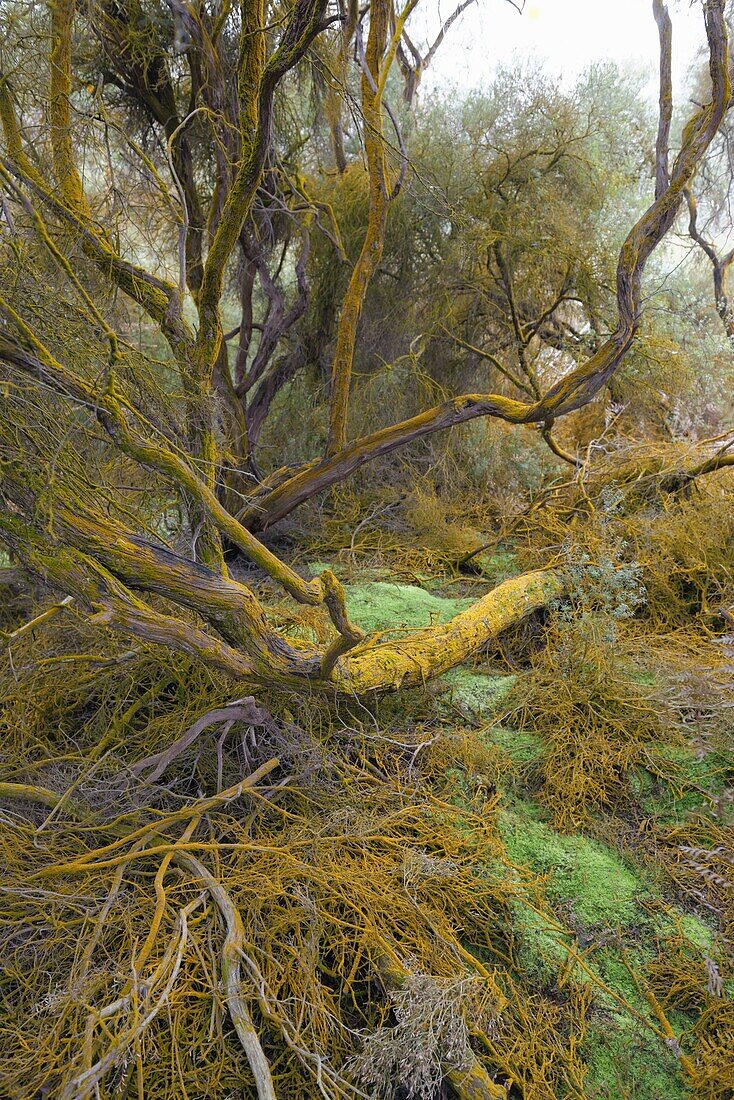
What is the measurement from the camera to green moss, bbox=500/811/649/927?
9.32ft

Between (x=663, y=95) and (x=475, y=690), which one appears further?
(x=663, y=95)

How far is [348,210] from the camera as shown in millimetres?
6824

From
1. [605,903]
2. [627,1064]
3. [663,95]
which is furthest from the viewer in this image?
[663,95]

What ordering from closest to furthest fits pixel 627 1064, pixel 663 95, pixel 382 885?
pixel 627 1064 → pixel 382 885 → pixel 663 95

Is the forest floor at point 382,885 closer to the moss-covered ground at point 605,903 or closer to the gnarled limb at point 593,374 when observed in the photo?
the moss-covered ground at point 605,903

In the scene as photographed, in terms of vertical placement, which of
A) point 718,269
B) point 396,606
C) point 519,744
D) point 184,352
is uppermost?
point 718,269

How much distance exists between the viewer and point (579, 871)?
298 cm

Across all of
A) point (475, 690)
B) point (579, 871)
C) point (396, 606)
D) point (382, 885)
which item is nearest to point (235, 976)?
point (382, 885)

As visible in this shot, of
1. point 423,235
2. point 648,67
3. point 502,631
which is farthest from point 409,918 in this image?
point 648,67

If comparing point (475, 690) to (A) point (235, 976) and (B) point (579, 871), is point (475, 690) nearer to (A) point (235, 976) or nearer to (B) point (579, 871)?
(B) point (579, 871)

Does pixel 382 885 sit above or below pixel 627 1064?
above

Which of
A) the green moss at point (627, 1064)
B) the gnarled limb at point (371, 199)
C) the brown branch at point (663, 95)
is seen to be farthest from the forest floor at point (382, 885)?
the brown branch at point (663, 95)

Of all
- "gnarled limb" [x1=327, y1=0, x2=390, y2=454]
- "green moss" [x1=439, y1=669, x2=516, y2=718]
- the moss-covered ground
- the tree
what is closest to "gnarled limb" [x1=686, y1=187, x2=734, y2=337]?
the tree

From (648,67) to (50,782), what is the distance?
10119 mm
